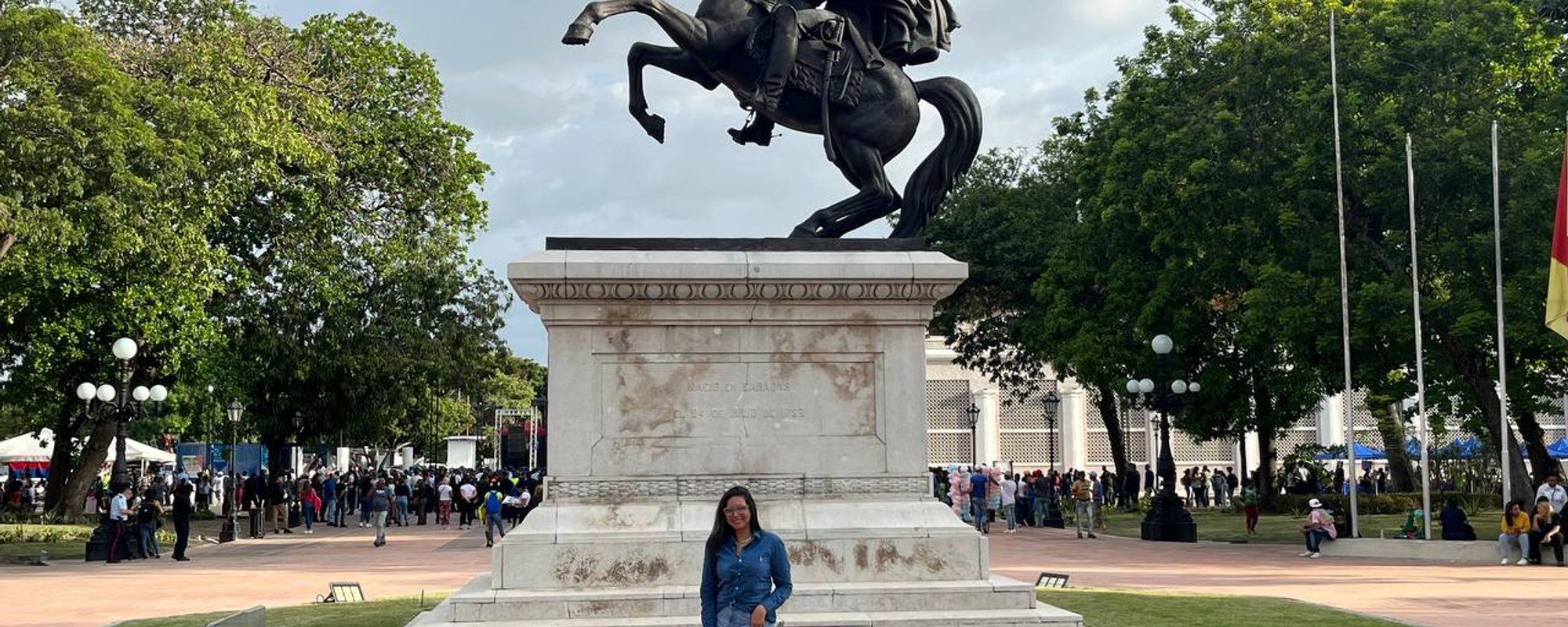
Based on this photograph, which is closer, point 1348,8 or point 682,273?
point 682,273

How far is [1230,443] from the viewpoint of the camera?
7112 cm

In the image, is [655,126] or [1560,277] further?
[1560,277]

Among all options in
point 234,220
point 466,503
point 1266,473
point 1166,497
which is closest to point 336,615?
point 1166,497

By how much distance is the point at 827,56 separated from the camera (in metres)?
12.0

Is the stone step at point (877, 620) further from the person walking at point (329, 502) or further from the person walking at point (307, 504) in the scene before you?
the person walking at point (329, 502)

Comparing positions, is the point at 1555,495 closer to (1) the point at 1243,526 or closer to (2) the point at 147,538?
(1) the point at 1243,526

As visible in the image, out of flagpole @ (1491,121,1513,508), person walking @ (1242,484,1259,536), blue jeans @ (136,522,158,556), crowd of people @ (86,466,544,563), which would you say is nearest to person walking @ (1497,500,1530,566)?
flagpole @ (1491,121,1513,508)

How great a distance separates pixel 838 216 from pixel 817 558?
284 cm

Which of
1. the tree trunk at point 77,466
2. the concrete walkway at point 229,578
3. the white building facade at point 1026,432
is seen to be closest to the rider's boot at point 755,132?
the concrete walkway at point 229,578

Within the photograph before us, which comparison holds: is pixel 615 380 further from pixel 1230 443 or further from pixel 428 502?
pixel 1230 443

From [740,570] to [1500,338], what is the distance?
20.0 metres

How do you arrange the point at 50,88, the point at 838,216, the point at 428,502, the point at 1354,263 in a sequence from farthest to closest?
the point at 428,502 < the point at 1354,263 < the point at 50,88 < the point at 838,216

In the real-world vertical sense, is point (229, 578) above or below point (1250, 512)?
below

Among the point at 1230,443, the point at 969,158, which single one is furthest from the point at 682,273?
the point at 1230,443
